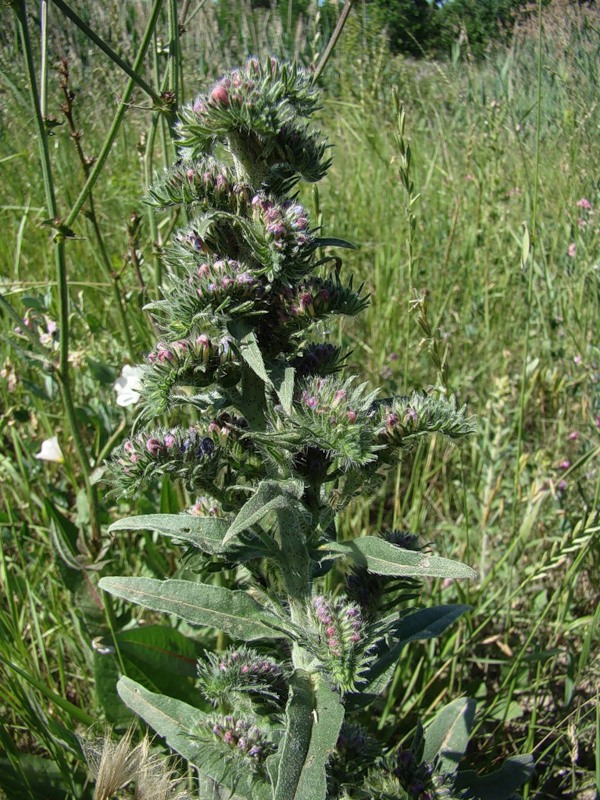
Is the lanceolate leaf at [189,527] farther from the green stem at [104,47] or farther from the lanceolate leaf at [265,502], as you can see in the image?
the green stem at [104,47]

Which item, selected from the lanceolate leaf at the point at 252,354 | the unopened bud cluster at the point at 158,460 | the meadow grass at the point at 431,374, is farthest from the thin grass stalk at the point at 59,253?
the lanceolate leaf at the point at 252,354

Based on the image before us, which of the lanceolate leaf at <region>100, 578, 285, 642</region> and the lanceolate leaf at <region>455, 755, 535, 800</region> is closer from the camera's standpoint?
the lanceolate leaf at <region>100, 578, 285, 642</region>

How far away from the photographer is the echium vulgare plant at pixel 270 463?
4.61 feet

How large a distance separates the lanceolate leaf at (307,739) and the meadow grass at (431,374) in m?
0.64

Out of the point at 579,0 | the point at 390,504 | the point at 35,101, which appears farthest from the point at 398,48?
the point at 35,101

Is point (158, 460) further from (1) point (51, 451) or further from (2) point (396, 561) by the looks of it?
(1) point (51, 451)

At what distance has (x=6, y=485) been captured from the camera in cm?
269

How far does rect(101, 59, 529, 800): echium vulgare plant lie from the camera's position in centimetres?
141

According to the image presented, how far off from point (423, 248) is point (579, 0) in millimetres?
1604

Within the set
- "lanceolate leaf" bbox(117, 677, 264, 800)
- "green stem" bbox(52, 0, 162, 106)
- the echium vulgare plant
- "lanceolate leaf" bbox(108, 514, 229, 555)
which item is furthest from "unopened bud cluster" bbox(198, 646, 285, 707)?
"green stem" bbox(52, 0, 162, 106)

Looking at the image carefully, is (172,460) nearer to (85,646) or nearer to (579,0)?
(85,646)

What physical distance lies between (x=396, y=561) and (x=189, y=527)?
0.46 metres

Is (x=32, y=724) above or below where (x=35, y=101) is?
below

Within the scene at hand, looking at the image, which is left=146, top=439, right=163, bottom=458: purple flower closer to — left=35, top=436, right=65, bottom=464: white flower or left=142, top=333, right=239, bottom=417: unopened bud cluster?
left=142, top=333, right=239, bottom=417: unopened bud cluster
